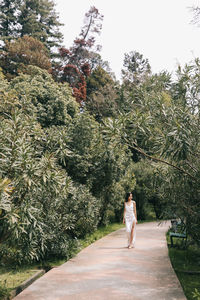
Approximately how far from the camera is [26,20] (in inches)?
1521

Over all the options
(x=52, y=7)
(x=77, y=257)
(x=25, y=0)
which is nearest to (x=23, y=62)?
(x=25, y=0)

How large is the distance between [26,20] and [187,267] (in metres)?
36.7

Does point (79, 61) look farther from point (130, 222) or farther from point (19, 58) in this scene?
point (130, 222)

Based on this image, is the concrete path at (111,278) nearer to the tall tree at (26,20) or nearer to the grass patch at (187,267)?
the grass patch at (187,267)

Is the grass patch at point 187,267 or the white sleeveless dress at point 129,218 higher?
the white sleeveless dress at point 129,218

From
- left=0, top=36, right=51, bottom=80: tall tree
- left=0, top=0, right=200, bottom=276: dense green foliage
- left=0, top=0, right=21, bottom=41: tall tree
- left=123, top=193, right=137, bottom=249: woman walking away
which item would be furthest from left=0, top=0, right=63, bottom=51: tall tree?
left=123, top=193, right=137, bottom=249: woman walking away

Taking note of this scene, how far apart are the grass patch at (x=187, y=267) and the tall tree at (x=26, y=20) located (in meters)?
32.6

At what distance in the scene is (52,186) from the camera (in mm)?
5891

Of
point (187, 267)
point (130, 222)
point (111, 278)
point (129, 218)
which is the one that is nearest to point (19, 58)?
point (129, 218)

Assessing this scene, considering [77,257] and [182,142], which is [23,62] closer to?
[77,257]

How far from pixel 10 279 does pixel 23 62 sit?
25609 mm

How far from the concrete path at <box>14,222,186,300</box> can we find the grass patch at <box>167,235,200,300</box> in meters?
0.20

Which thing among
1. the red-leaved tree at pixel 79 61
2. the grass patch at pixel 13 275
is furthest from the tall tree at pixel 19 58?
the grass patch at pixel 13 275

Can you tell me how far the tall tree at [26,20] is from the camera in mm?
38469
